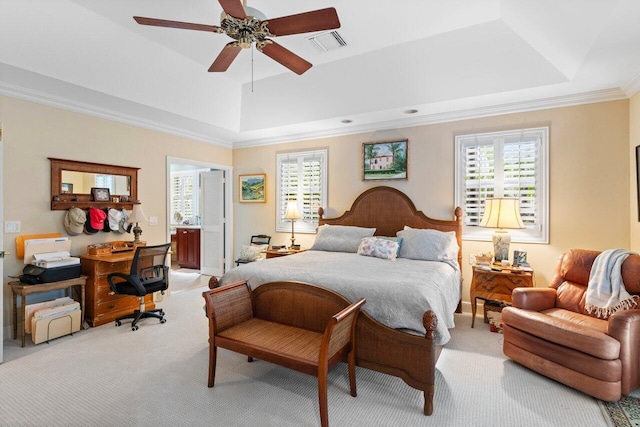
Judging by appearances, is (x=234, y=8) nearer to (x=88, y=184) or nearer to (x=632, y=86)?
(x=88, y=184)

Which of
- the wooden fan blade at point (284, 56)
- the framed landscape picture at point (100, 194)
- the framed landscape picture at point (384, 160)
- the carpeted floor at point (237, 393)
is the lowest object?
the carpeted floor at point (237, 393)

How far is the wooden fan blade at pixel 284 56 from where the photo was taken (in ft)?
7.97

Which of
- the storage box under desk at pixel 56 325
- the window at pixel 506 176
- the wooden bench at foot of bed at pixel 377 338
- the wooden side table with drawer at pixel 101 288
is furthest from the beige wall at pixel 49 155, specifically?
the window at pixel 506 176

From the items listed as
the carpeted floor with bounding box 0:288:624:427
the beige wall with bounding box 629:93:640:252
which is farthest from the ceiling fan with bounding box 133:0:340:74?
the beige wall with bounding box 629:93:640:252

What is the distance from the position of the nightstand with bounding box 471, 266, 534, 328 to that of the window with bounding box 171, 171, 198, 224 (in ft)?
21.1

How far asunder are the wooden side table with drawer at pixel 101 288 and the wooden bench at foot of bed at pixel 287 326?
2.01 meters

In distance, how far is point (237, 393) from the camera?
2.36 meters

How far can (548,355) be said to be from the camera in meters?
2.47

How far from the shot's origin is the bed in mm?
2125

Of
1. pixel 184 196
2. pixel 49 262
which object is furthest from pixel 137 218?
pixel 184 196

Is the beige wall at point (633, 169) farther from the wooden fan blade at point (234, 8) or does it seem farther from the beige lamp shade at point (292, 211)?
the beige lamp shade at point (292, 211)

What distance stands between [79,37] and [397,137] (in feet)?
12.8

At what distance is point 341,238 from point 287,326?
198 centimetres

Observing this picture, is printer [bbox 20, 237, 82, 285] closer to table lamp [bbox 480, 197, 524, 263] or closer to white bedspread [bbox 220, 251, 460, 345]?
white bedspread [bbox 220, 251, 460, 345]
